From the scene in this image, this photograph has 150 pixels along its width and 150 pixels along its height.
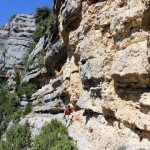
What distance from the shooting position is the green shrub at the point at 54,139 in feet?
73.7

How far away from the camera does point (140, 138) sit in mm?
18438

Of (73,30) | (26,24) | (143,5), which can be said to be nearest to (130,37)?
(143,5)

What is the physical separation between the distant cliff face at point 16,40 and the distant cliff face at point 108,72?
79.0 feet

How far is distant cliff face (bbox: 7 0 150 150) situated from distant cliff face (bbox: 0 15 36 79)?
24.1m

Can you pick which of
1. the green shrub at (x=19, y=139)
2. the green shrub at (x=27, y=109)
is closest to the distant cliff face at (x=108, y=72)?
the green shrub at (x=19, y=139)

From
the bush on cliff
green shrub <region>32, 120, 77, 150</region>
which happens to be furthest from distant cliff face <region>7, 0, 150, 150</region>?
the bush on cliff

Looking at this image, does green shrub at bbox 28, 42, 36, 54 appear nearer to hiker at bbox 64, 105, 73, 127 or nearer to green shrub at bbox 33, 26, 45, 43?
green shrub at bbox 33, 26, 45, 43

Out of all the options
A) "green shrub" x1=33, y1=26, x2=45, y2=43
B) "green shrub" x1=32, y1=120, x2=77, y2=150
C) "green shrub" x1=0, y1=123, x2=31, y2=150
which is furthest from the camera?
"green shrub" x1=33, y1=26, x2=45, y2=43

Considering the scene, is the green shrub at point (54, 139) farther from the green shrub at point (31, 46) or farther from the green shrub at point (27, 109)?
the green shrub at point (31, 46)

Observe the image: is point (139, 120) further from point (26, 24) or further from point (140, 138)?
point (26, 24)

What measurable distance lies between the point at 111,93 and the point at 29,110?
69.6 feet

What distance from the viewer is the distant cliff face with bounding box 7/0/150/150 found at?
60.7 feet

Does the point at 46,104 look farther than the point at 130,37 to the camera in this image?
Yes

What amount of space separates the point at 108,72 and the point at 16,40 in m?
40.6
